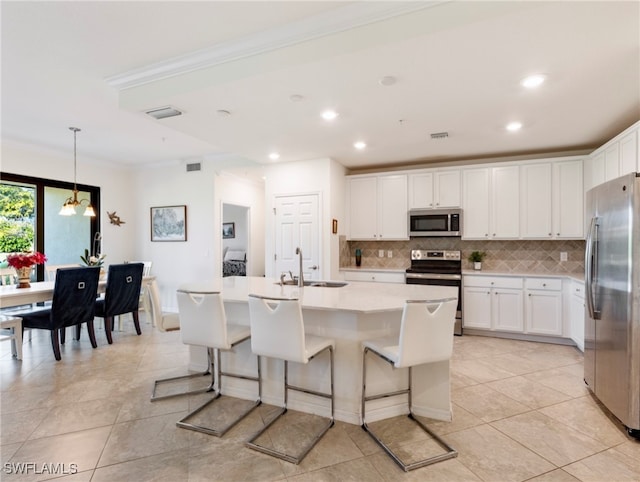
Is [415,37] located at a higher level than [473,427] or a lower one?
higher

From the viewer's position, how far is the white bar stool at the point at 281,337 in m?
2.20

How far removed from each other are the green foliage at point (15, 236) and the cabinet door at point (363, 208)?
Answer: 16.2ft

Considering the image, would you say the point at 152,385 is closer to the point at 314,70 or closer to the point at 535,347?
the point at 314,70

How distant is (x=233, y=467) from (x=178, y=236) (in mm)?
4876

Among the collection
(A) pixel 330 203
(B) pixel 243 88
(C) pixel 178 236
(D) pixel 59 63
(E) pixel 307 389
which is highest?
(D) pixel 59 63

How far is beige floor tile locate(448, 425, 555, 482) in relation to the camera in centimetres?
195

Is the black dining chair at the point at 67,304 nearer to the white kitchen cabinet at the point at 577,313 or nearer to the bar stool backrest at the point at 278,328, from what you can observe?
the bar stool backrest at the point at 278,328

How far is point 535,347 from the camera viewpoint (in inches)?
168

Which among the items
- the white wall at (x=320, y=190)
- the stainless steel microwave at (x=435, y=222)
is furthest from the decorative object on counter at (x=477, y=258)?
the white wall at (x=320, y=190)

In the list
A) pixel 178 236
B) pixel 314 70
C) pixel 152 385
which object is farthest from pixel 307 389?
pixel 178 236

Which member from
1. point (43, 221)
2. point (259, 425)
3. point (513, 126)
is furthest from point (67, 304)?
point (513, 126)

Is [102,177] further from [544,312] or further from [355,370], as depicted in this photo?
[544,312]

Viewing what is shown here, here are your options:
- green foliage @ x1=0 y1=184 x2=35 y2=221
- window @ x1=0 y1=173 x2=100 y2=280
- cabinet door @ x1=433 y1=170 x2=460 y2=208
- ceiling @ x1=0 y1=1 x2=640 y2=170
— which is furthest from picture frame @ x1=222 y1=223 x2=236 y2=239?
cabinet door @ x1=433 y1=170 x2=460 y2=208

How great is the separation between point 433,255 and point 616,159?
2.40 metres
